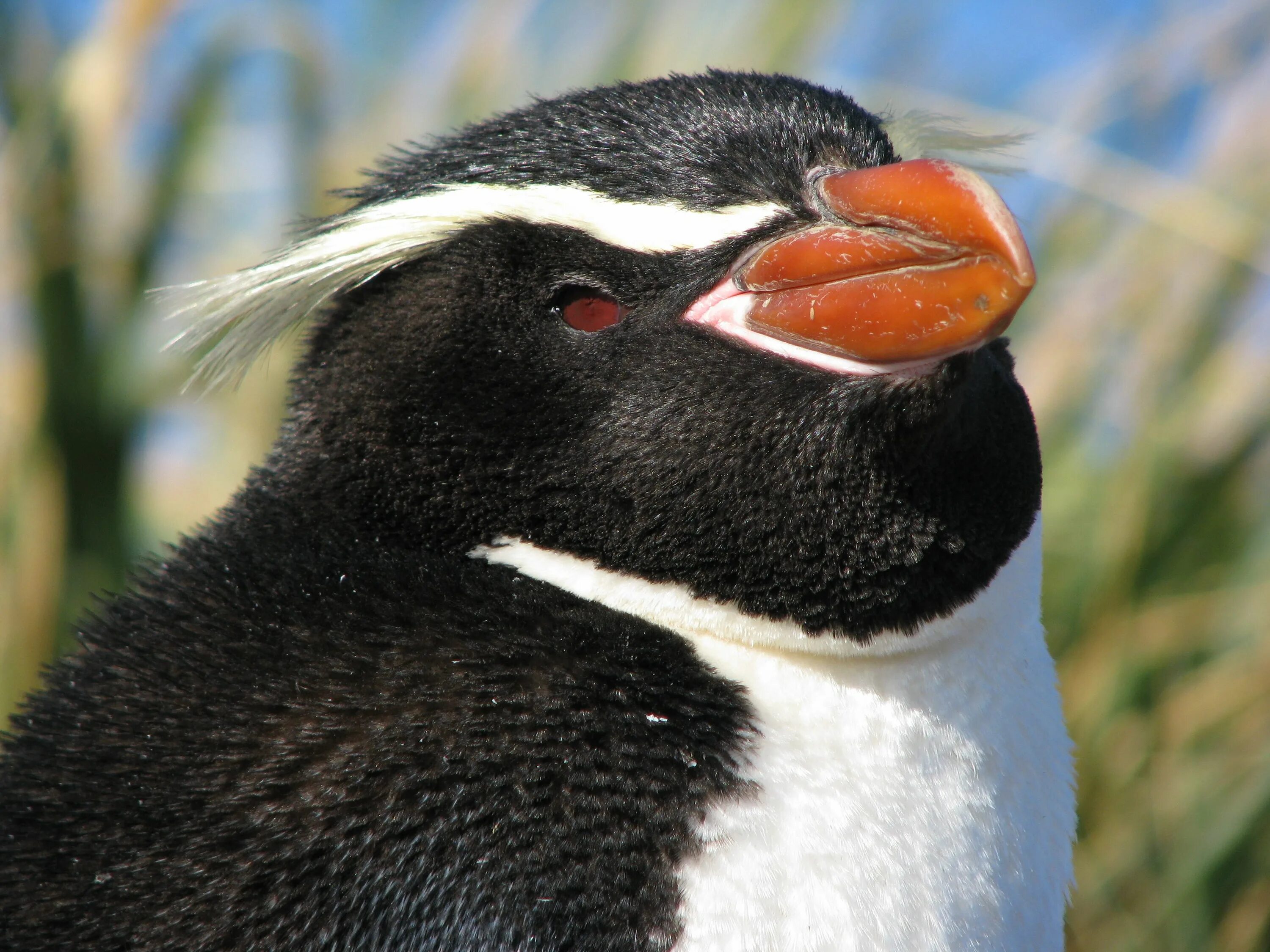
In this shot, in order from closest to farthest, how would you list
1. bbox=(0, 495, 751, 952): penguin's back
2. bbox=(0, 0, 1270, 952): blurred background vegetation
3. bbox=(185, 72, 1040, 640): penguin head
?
bbox=(0, 495, 751, 952): penguin's back → bbox=(185, 72, 1040, 640): penguin head → bbox=(0, 0, 1270, 952): blurred background vegetation

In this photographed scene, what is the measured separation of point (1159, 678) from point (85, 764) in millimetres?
2123

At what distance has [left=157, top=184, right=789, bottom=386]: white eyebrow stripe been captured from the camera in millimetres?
1203

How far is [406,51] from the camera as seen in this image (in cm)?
371

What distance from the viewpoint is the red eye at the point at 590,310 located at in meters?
1.22

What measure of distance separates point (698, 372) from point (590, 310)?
12cm

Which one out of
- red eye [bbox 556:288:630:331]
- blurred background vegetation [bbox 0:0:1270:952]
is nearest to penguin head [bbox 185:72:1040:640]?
red eye [bbox 556:288:630:331]

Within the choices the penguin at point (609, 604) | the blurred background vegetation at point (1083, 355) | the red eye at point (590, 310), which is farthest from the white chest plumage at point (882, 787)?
the blurred background vegetation at point (1083, 355)

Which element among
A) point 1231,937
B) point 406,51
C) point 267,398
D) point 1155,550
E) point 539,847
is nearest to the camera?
point 539,847

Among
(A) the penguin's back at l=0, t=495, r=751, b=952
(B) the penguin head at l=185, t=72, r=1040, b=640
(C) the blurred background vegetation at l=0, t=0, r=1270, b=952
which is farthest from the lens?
(C) the blurred background vegetation at l=0, t=0, r=1270, b=952

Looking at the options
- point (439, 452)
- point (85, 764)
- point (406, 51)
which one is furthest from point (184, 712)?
point (406, 51)

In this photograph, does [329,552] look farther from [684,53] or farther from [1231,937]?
[684,53]

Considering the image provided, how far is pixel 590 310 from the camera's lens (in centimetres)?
123

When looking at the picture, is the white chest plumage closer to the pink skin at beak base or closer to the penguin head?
the penguin head

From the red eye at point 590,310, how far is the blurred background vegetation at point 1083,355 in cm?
126
